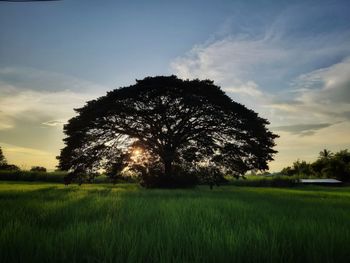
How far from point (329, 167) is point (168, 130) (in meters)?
66.5

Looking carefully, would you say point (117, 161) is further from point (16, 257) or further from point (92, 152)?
point (16, 257)

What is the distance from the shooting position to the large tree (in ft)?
80.2

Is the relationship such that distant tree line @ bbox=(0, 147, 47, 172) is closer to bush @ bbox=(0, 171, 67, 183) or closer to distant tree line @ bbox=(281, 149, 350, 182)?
bush @ bbox=(0, 171, 67, 183)

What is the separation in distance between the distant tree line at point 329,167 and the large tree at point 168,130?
204 ft

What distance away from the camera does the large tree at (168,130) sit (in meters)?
24.5

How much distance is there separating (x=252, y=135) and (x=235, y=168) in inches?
118

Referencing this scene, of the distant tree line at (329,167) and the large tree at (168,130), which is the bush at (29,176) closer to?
the large tree at (168,130)

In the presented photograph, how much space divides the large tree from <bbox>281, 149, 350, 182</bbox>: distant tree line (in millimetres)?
62287

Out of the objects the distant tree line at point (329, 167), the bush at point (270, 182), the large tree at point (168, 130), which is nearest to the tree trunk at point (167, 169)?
the large tree at point (168, 130)

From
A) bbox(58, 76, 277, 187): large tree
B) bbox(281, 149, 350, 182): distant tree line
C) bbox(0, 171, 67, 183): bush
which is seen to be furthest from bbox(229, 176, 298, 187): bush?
bbox(281, 149, 350, 182): distant tree line

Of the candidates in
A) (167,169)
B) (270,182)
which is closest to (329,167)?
(270,182)

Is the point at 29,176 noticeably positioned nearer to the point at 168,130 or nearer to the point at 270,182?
the point at 168,130

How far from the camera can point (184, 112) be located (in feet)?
83.4

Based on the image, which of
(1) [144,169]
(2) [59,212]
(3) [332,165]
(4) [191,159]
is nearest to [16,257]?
(2) [59,212]
